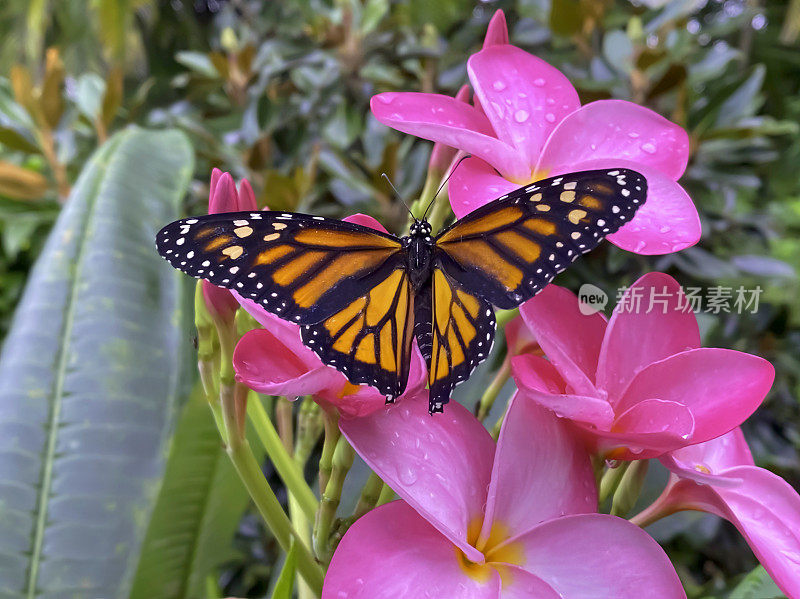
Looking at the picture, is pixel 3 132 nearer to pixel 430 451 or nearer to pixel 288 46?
pixel 288 46

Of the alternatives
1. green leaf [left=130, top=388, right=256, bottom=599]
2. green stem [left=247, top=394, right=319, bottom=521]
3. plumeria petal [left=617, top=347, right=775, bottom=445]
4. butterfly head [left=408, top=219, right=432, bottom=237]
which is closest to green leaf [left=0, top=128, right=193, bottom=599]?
green leaf [left=130, top=388, right=256, bottom=599]

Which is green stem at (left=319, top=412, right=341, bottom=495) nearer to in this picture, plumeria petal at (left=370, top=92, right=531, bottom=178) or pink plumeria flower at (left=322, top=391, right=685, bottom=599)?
pink plumeria flower at (left=322, top=391, right=685, bottom=599)

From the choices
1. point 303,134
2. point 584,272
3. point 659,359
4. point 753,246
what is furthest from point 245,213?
point 753,246

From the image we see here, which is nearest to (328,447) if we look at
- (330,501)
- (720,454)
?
(330,501)

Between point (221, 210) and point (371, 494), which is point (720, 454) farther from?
point (221, 210)

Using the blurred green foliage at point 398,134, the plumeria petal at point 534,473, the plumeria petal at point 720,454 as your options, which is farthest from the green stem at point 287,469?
the blurred green foliage at point 398,134
